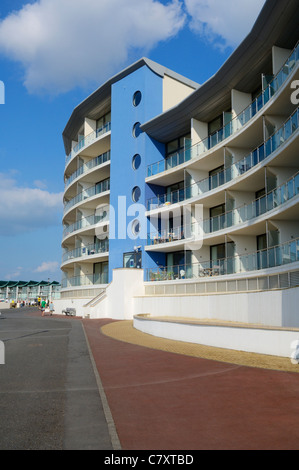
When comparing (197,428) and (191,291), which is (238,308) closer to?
(191,291)

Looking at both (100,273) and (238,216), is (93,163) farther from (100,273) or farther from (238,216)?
(238,216)

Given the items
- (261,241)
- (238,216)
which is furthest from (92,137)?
(261,241)

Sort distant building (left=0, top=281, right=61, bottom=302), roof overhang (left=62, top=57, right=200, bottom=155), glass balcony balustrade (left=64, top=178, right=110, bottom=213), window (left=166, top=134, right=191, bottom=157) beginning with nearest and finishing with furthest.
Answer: window (left=166, top=134, right=191, bottom=157) < roof overhang (left=62, top=57, right=200, bottom=155) < glass balcony balustrade (left=64, top=178, right=110, bottom=213) < distant building (left=0, top=281, right=61, bottom=302)

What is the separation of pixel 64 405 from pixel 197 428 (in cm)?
245

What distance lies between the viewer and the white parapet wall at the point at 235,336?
11.8 m

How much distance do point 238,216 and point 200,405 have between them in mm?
20418

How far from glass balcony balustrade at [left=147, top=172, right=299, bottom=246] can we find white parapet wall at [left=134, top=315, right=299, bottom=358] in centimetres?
756

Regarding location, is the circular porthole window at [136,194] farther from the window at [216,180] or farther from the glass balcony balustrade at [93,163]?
the window at [216,180]

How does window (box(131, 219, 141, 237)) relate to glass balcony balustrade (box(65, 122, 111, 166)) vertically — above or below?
below

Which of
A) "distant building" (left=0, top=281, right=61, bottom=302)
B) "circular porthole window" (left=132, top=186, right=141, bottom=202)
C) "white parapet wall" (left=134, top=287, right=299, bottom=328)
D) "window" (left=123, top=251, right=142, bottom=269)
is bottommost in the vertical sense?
"white parapet wall" (left=134, top=287, right=299, bottom=328)

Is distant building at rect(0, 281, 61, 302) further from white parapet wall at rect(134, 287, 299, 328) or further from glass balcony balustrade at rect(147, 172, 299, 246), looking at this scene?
white parapet wall at rect(134, 287, 299, 328)

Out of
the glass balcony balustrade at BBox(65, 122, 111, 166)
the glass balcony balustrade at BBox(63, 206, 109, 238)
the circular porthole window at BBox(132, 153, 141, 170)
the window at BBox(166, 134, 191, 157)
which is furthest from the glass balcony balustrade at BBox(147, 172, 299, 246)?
the glass balcony balustrade at BBox(65, 122, 111, 166)

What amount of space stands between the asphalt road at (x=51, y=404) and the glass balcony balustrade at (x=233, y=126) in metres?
15.7

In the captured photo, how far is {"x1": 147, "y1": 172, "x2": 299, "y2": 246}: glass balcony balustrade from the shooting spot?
1992 centimetres
